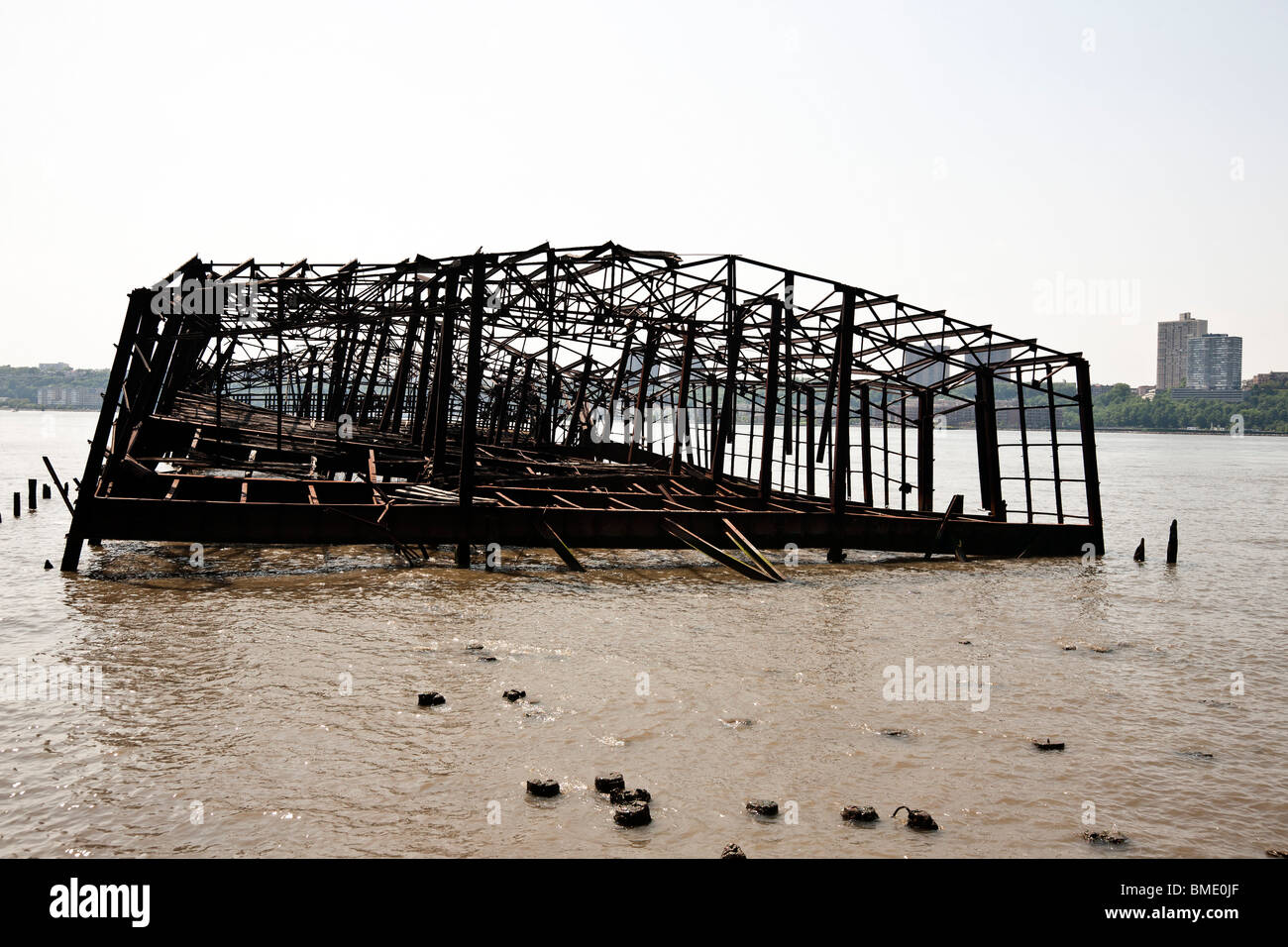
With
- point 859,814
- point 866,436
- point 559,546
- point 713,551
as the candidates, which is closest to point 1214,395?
point 866,436

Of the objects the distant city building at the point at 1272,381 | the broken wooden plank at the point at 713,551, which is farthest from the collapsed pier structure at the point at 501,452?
the distant city building at the point at 1272,381

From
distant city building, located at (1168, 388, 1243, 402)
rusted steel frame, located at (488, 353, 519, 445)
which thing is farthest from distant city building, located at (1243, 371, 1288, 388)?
rusted steel frame, located at (488, 353, 519, 445)

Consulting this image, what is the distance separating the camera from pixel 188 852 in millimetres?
5555

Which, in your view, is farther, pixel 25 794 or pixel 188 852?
pixel 25 794

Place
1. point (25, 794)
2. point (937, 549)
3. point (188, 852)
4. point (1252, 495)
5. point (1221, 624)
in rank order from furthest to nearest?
point (1252, 495), point (937, 549), point (1221, 624), point (25, 794), point (188, 852)

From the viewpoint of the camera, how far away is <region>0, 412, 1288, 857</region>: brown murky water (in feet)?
20.3

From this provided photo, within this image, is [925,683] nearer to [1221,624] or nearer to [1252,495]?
[1221,624]

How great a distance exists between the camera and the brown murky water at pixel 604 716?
6.20 meters

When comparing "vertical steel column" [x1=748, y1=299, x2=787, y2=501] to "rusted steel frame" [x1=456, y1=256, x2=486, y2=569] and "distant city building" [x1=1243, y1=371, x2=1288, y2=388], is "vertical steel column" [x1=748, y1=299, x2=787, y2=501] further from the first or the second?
"distant city building" [x1=1243, y1=371, x2=1288, y2=388]

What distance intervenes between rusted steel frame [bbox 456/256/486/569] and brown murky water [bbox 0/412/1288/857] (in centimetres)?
74

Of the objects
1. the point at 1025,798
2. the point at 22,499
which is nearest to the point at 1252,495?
the point at 1025,798

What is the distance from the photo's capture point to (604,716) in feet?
28.2

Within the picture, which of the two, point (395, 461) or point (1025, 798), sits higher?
point (395, 461)
